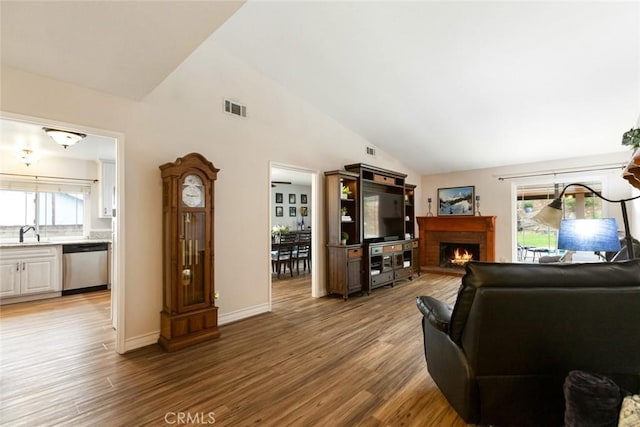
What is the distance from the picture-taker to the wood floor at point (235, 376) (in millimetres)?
1852

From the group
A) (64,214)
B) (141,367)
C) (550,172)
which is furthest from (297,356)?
(550,172)

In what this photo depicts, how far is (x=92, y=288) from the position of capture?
5.03m

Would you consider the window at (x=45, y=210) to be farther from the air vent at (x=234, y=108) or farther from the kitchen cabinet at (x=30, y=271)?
the air vent at (x=234, y=108)

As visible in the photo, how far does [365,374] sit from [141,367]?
1946 millimetres

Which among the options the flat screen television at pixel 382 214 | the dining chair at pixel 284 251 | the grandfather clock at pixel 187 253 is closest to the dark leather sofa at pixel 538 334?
the grandfather clock at pixel 187 253

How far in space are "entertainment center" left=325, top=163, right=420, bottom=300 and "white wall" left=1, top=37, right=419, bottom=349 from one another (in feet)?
0.98

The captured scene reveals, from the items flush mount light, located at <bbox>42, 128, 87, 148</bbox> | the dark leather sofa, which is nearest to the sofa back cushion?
the dark leather sofa

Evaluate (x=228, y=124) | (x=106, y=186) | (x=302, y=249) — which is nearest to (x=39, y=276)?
(x=106, y=186)

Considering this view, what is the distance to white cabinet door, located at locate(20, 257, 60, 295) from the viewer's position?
4.33 meters

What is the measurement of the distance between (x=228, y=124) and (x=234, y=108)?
0.24 m

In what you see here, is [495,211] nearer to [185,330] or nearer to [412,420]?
[412,420]

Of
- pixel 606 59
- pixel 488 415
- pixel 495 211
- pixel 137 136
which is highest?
pixel 606 59

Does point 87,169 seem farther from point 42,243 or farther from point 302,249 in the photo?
point 302,249

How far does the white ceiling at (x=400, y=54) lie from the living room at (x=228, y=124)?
0.02 m
